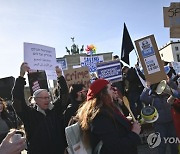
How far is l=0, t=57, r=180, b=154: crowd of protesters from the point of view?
2930mm

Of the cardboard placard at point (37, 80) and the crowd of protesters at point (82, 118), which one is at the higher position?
the cardboard placard at point (37, 80)

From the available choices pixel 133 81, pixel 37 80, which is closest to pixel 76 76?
pixel 37 80

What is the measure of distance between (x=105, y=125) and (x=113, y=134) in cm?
12

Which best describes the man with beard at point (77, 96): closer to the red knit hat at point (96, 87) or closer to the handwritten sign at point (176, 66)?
the red knit hat at point (96, 87)

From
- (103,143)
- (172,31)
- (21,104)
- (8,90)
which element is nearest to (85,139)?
(103,143)

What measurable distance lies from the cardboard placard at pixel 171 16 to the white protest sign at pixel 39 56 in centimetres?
249

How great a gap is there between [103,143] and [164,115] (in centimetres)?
295

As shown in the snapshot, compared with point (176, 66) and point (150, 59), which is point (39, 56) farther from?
point (176, 66)

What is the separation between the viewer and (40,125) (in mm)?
3805

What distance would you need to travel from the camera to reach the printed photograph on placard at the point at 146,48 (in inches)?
229

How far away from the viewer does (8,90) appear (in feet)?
42.6

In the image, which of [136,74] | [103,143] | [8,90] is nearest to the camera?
[103,143]

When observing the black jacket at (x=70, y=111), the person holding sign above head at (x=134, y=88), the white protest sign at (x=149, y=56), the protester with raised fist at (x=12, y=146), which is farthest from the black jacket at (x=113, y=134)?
the person holding sign above head at (x=134, y=88)

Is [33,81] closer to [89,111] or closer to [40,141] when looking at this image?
[40,141]
